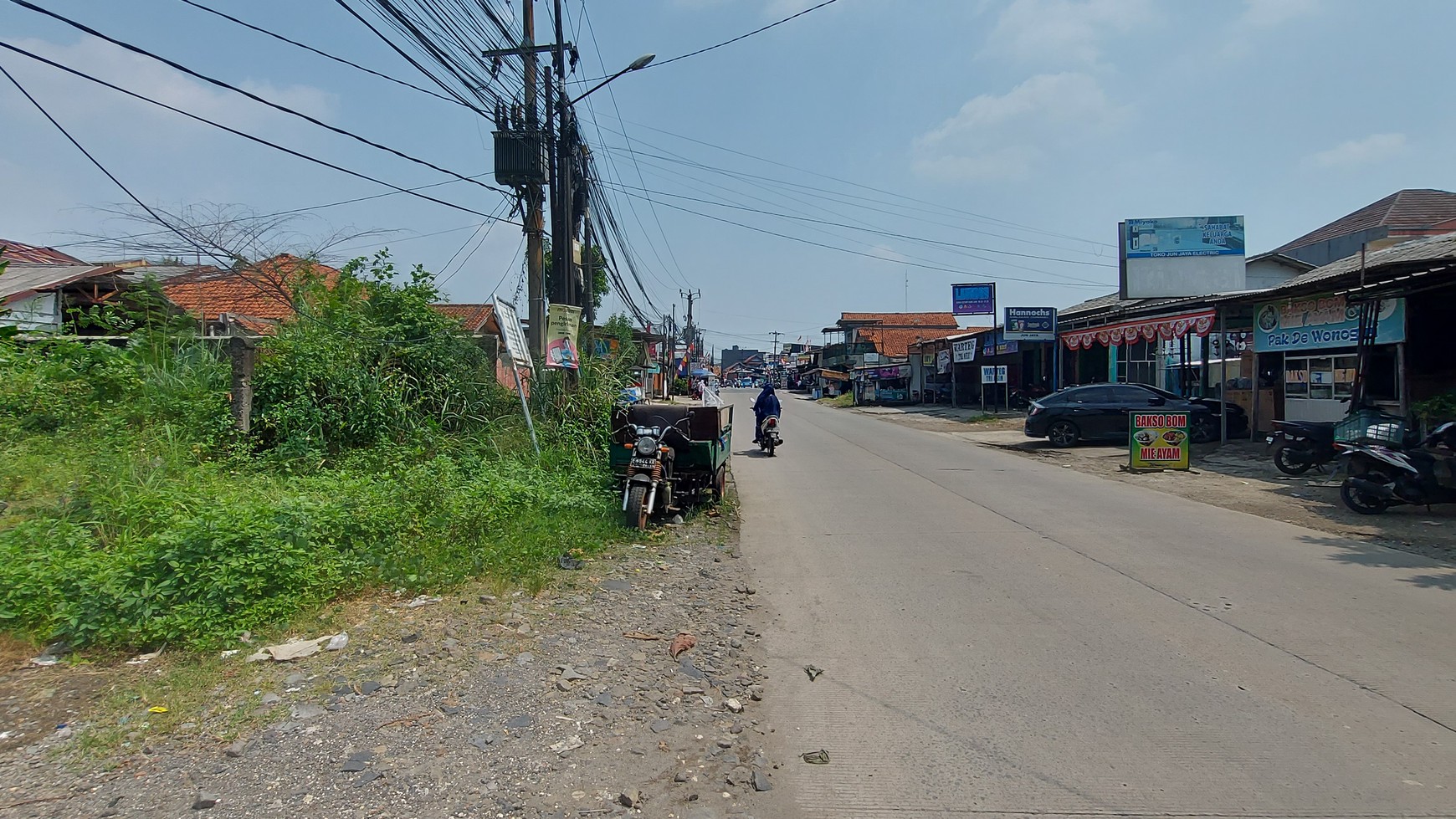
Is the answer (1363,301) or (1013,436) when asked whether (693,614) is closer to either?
(1363,301)

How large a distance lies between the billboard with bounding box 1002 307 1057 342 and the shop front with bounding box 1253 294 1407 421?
10325 millimetres

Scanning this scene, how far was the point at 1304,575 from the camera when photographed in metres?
7.73

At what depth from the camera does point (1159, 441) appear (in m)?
16.3

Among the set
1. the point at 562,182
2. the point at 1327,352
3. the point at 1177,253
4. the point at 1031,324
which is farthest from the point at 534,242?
the point at 1177,253

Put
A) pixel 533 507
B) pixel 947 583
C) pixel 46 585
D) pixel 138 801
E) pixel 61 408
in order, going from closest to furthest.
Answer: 1. pixel 138 801
2. pixel 46 585
3. pixel 947 583
4. pixel 533 507
5. pixel 61 408

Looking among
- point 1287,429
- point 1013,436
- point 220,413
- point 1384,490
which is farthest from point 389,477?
point 1013,436

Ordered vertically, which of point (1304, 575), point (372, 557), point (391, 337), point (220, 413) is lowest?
point (1304, 575)

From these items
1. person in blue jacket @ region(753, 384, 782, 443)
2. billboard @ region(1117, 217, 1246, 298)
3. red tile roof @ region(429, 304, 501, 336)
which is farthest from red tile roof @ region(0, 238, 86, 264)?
billboard @ region(1117, 217, 1246, 298)

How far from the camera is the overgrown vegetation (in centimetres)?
564

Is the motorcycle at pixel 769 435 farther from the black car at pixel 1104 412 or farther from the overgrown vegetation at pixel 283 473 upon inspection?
the black car at pixel 1104 412

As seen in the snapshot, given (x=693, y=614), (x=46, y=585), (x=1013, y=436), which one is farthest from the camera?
(x=1013, y=436)

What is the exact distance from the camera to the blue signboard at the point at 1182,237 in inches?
1154

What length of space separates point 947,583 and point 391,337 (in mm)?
9172

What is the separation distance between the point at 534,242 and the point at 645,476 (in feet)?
18.7
